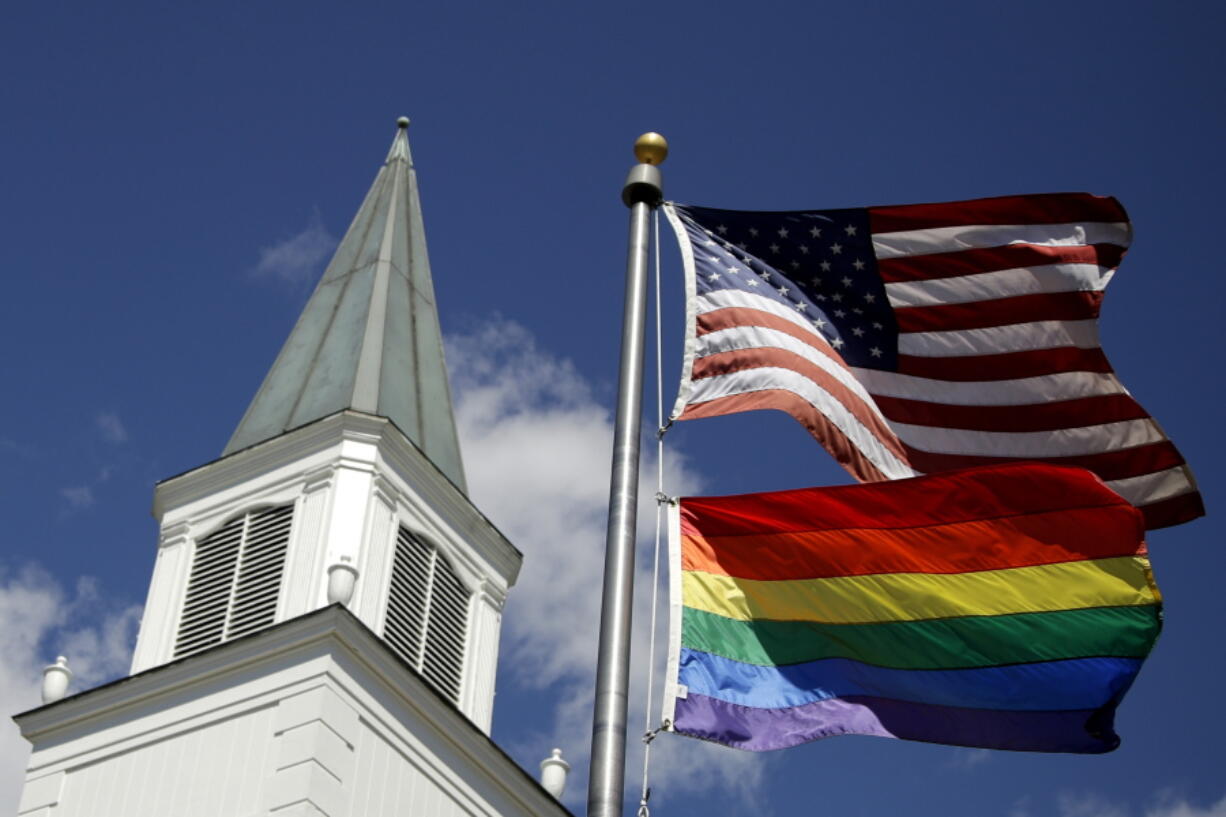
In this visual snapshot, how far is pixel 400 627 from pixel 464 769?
218cm

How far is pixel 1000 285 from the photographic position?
17766 mm

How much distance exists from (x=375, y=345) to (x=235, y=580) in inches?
183

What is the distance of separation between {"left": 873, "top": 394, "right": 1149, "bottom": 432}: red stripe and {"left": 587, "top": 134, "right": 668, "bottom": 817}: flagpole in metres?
3.18

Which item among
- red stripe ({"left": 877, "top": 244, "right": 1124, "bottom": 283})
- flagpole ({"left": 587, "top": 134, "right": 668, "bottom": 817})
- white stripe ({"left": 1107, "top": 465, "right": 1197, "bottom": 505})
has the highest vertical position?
red stripe ({"left": 877, "top": 244, "right": 1124, "bottom": 283})

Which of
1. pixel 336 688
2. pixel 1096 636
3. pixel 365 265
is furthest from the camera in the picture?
pixel 365 265

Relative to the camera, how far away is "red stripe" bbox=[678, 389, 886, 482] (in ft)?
51.1

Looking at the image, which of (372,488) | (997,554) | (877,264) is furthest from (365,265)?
(997,554)

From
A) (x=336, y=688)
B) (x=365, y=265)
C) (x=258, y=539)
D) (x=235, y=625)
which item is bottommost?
(x=336, y=688)

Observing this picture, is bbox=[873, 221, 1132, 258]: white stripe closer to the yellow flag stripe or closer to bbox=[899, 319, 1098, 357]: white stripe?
bbox=[899, 319, 1098, 357]: white stripe

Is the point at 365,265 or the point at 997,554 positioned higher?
the point at 365,265

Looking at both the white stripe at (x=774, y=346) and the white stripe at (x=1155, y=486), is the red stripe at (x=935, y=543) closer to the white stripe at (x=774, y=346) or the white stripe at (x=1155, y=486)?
the white stripe at (x=1155, y=486)

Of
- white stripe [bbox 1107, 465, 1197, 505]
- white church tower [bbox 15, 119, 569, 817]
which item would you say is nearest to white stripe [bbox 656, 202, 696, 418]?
white stripe [bbox 1107, 465, 1197, 505]

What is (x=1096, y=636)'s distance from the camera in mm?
16031

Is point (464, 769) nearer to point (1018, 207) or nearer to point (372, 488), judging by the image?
point (372, 488)
